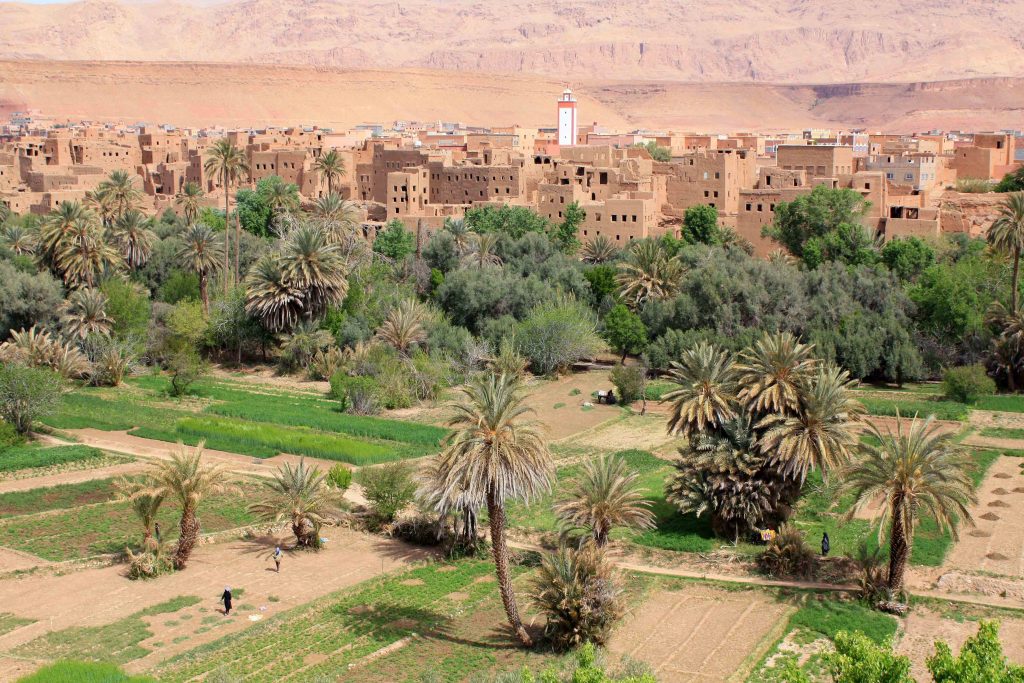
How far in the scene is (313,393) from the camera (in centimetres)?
4641

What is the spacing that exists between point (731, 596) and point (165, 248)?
125 ft

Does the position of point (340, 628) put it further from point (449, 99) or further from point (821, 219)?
point (449, 99)

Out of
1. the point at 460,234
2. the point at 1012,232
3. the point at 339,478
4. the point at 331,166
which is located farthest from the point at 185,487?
the point at 331,166

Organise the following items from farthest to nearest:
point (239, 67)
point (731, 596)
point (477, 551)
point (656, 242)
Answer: point (239, 67)
point (656, 242)
point (477, 551)
point (731, 596)

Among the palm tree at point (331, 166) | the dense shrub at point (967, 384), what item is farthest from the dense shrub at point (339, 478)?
the palm tree at point (331, 166)

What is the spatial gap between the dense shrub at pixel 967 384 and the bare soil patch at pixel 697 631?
1827cm

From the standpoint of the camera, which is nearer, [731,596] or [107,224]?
[731,596]

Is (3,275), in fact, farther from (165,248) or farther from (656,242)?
(656,242)

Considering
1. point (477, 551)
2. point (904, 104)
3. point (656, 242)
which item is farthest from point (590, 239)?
point (904, 104)

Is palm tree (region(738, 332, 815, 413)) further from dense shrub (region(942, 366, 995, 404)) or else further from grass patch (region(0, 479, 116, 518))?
grass patch (region(0, 479, 116, 518))

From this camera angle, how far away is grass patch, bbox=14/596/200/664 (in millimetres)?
22000

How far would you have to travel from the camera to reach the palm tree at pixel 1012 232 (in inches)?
1670

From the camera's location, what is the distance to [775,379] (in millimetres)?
28500

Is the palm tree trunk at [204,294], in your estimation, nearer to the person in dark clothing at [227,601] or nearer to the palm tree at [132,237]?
the palm tree at [132,237]
